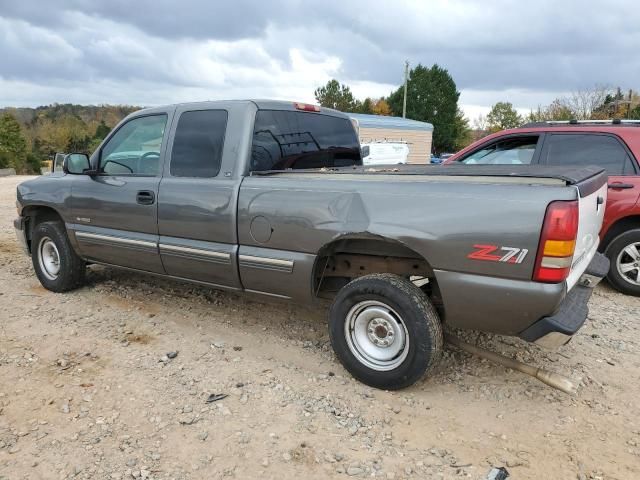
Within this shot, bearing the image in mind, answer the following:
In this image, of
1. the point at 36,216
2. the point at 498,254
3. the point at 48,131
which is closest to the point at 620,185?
the point at 498,254

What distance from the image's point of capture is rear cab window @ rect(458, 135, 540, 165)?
18.3 feet

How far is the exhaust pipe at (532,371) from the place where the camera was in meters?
3.06

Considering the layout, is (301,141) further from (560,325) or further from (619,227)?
(619,227)

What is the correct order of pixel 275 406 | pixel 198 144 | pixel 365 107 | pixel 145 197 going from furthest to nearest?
1. pixel 365 107
2. pixel 145 197
3. pixel 198 144
4. pixel 275 406

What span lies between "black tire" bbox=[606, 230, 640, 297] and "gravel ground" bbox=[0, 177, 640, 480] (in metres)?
0.76

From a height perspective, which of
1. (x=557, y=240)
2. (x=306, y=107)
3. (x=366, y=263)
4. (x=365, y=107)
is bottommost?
(x=366, y=263)

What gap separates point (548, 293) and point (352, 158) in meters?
2.71

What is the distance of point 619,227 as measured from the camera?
5.17 m

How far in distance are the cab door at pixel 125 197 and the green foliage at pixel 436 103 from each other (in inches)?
1910

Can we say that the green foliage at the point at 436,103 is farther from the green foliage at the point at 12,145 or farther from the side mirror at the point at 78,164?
the side mirror at the point at 78,164

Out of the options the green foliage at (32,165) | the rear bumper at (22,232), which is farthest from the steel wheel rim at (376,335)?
the green foliage at (32,165)

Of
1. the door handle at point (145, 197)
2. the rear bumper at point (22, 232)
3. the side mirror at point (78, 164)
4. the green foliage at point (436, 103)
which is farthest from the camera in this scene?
the green foliage at point (436, 103)

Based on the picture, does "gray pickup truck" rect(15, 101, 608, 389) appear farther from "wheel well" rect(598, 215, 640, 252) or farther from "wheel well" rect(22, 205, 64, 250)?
"wheel well" rect(598, 215, 640, 252)

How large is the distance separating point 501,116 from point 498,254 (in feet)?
213
